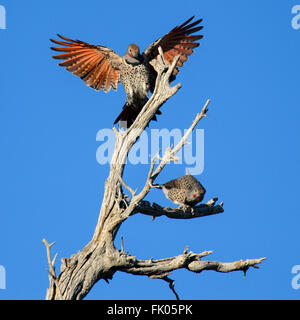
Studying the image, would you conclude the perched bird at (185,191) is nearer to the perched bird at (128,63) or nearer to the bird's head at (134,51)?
the perched bird at (128,63)

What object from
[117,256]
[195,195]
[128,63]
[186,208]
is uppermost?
[128,63]

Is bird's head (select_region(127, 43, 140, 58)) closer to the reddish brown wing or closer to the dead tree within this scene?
the reddish brown wing

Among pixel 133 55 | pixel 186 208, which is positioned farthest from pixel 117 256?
pixel 133 55

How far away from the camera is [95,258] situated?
7.30m

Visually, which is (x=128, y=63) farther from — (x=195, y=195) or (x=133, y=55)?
(x=195, y=195)

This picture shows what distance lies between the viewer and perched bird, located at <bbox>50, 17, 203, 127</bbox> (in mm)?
9039

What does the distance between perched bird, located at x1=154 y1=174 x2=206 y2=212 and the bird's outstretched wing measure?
168 cm

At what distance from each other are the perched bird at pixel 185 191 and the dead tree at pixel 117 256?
0.48 metres

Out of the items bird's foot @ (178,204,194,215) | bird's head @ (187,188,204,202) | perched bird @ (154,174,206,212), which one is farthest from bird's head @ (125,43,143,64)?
bird's foot @ (178,204,194,215)

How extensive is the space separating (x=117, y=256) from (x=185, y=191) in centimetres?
136

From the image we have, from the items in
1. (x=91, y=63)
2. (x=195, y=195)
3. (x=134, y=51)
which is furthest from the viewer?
(x=91, y=63)

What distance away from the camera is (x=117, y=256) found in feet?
23.8
